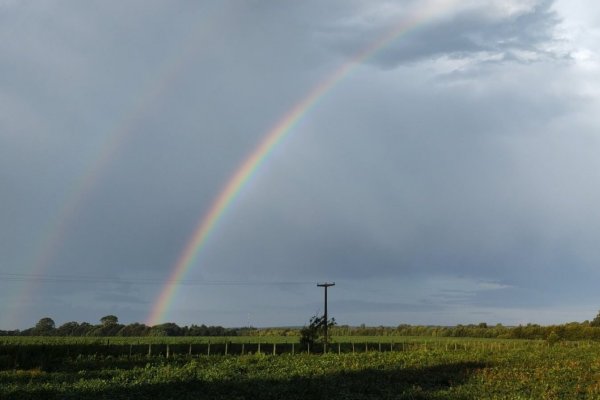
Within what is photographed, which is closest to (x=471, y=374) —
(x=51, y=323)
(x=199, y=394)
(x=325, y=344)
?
(x=199, y=394)

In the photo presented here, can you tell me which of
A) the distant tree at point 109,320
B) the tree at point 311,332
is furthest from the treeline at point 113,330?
the tree at point 311,332

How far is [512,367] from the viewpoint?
36.0 m

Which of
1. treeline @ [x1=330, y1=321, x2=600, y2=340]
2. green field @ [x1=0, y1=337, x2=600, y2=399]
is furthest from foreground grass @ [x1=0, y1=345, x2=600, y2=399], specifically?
treeline @ [x1=330, y1=321, x2=600, y2=340]

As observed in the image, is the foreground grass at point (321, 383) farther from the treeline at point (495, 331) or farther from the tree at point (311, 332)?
the treeline at point (495, 331)

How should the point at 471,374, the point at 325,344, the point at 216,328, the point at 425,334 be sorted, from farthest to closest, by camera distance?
the point at 425,334 → the point at 216,328 → the point at 325,344 → the point at 471,374

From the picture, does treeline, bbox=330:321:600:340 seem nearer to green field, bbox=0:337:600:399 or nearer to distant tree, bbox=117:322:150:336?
distant tree, bbox=117:322:150:336

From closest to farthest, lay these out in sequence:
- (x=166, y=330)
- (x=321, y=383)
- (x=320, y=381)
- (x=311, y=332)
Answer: (x=321, y=383) → (x=320, y=381) → (x=311, y=332) → (x=166, y=330)

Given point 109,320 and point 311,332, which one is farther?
point 109,320

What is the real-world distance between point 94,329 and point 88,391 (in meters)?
112

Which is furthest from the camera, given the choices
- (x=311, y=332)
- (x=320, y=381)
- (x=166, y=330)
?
(x=166, y=330)

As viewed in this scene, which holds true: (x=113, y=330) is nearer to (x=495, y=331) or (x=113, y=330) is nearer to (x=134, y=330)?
(x=134, y=330)

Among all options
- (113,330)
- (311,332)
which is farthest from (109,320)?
(311,332)

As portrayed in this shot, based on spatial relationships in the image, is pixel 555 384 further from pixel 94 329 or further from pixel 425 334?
pixel 425 334

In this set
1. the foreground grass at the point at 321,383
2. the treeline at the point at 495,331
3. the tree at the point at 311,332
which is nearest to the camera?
the foreground grass at the point at 321,383
